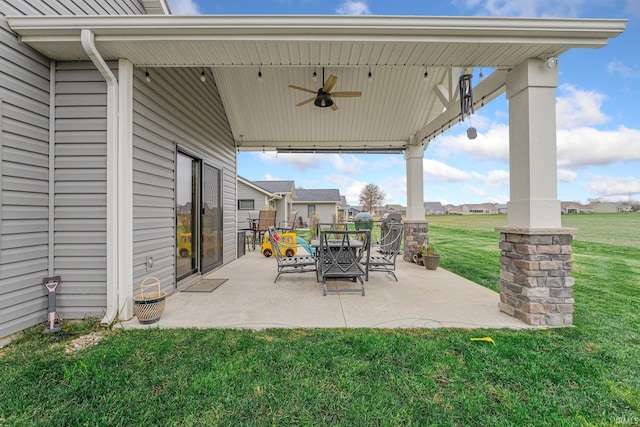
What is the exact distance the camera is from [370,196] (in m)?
37.9

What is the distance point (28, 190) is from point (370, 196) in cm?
3647

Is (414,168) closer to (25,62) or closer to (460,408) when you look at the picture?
(460,408)

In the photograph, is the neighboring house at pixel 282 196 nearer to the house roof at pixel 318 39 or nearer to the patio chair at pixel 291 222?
the patio chair at pixel 291 222

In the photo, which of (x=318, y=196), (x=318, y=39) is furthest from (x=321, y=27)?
(x=318, y=196)

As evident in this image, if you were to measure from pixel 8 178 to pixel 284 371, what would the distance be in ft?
10.5

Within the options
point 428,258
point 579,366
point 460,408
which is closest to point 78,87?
point 460,408

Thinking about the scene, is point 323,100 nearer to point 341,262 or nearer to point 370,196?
point 341,262

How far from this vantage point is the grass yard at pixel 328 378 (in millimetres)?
1706

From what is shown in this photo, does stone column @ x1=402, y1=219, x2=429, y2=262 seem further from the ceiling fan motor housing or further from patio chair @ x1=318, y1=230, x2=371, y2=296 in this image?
the ceiling fan motor housing

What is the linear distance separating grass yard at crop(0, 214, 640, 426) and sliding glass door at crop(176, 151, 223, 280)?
1.97 meters

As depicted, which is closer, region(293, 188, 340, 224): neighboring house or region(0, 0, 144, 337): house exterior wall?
region(0, 0, 144, 337): house exterior wall

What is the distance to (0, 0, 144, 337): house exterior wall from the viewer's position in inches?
104

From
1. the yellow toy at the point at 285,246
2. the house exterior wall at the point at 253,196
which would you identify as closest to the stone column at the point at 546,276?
the yellow toy at the point at 285,246

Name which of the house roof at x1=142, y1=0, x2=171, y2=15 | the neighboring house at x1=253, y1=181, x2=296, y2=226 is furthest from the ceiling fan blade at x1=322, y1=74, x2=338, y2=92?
the neighboring house at x1=253, y1=181, x2=296, y2=226
